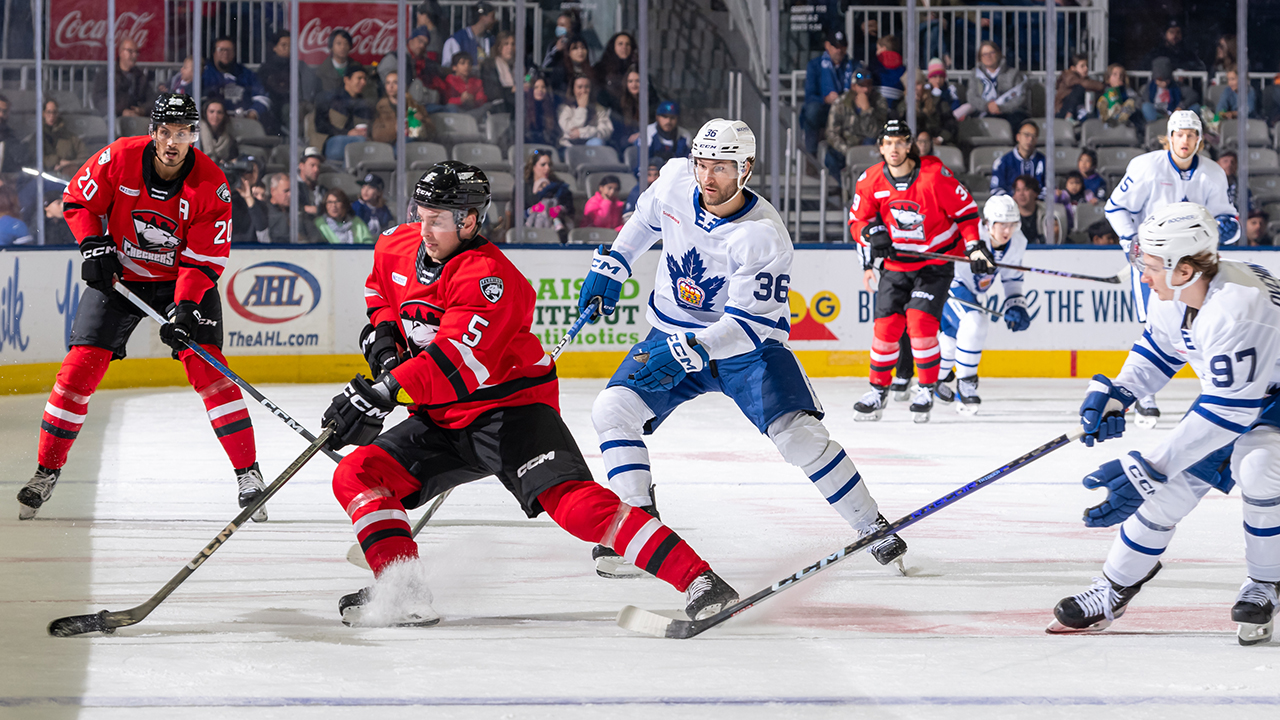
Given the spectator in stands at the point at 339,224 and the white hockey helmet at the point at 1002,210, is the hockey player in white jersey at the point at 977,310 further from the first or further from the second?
the spectator in stands at the point at 339,224

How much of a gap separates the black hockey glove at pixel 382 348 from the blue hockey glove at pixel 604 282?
0.77 metres

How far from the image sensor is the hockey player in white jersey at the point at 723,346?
11.2 feet

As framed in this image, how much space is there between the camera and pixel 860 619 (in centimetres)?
306

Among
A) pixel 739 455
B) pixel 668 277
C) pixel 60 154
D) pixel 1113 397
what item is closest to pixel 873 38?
pixel 739 455

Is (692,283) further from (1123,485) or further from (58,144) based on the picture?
(58,144)

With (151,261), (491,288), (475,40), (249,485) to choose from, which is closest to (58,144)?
(475,40)

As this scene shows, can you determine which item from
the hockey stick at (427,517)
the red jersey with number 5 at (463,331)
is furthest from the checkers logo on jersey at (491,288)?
the hockey stick at (427,517)

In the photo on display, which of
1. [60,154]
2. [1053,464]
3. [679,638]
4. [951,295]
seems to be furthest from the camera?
[60,154]

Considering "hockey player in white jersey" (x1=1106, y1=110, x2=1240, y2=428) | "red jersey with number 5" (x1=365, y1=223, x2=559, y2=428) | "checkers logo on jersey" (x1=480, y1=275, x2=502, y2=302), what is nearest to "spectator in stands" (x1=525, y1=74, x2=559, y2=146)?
"hockey player in white jersey" (x1=1106, y1=110, x2=1240, y2=428)

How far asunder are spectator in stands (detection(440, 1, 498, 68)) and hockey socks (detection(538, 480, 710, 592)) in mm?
6516

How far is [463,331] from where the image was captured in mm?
2875

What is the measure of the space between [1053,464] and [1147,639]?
104 inches

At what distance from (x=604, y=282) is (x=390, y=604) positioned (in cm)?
127

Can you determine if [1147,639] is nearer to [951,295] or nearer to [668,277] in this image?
[668,277]
